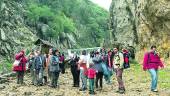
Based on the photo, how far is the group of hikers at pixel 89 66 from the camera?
19.3 metres

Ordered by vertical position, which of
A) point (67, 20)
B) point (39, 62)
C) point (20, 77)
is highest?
point (67, 20)

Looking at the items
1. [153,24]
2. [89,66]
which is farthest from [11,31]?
[89,66]

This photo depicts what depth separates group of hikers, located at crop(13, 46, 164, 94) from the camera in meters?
19.3

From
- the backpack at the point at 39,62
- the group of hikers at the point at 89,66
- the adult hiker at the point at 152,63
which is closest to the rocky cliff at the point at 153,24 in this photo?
the group of hikers at the point at 89,66

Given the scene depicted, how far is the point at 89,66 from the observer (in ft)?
65.3

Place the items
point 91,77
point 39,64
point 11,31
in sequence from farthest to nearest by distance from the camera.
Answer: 1. point 11,31
2. point 39,64
3. point 91,77

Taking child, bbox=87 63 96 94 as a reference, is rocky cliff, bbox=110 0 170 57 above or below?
above

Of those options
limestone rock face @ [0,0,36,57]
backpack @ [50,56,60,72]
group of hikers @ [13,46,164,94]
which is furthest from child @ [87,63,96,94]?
limestone rock face @ [0,0,36,57]

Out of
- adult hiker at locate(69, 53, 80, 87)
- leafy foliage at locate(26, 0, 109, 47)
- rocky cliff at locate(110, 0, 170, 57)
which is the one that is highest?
leafy foliage at locate(26, 0, 109, 47)

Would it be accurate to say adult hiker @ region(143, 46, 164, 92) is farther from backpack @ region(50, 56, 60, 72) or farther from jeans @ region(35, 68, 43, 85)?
jeans @ region(35, 68, 43, 85)

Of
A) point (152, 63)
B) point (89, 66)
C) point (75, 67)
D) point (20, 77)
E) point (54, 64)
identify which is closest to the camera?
point (152, 63)

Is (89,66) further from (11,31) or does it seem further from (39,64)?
(11,31)

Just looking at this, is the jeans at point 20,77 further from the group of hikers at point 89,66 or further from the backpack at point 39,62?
the backpack at point 39,62

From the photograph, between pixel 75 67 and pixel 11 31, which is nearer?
pixel 75 67
